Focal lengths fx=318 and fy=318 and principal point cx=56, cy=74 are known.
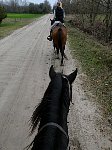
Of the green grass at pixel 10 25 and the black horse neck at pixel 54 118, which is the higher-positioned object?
the black horse neck at pixel 54 118

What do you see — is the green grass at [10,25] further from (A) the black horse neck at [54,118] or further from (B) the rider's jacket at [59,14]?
(A) the black horse neck at [54,118]

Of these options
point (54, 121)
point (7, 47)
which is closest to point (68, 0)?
point (7, 47)

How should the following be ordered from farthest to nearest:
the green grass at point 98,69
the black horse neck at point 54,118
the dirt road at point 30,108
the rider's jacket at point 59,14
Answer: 1. the rider's jacket at point 59,14
2. the green grass at point 98,69
3. the dirt road at point 30,108
4. the black horse neck at point 54,118

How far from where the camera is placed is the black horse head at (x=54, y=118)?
3.07 metres

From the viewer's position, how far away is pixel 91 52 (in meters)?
15.2

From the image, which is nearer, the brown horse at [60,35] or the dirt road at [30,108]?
the dirt road at [30,108]

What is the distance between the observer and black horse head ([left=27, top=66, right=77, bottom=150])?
3074mm

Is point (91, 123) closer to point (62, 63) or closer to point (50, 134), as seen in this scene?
point (50, 134)

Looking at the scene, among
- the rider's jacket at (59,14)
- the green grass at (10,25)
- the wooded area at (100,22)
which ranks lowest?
the green grass at (10,25)

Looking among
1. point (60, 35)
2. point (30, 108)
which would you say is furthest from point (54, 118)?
point (60, 35)

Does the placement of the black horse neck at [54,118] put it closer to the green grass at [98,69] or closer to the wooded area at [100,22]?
the green grass at [98,69]

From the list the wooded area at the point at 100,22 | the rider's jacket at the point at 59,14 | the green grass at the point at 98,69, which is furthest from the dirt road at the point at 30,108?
the wooded area at the point at 100,22

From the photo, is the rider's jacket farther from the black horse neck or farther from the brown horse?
the black horse neck

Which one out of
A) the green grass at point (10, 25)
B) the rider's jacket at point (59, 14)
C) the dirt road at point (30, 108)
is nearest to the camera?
the dirt road at point (30, 108)
